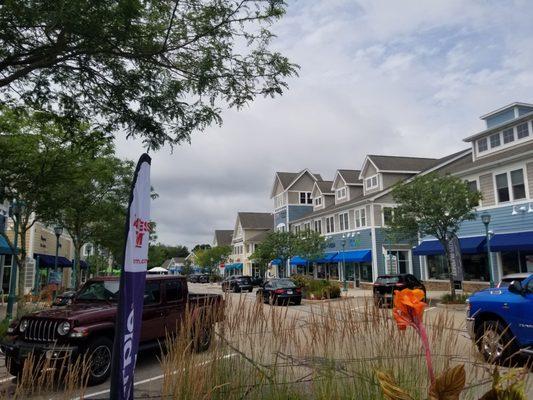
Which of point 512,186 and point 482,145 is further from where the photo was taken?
point 482,145

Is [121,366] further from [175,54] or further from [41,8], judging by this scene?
[175,54]

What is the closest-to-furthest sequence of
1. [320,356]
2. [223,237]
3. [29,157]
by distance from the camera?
[320,356] → [29,157] → [223,237]

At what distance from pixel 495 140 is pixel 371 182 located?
14423mm

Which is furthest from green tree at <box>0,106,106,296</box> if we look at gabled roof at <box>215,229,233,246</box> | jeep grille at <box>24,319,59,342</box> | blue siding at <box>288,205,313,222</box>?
gabled roof at <box>215,229,233,246</box>

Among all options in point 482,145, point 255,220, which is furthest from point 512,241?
point 255,220

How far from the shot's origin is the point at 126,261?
9.77ft

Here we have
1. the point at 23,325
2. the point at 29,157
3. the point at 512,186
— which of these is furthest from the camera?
the point at 512,186

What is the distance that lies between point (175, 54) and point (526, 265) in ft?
72.3

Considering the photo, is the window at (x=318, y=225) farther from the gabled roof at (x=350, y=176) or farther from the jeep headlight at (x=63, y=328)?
the jeep headlight at (x=63, y=328)

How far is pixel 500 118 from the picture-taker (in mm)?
26375

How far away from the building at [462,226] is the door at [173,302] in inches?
700

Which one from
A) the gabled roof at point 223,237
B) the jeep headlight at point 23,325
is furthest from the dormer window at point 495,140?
the gabled roof at point 223,237

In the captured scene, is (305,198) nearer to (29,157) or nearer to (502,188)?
(502,188)

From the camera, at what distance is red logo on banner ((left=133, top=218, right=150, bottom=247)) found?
306 centimetres
